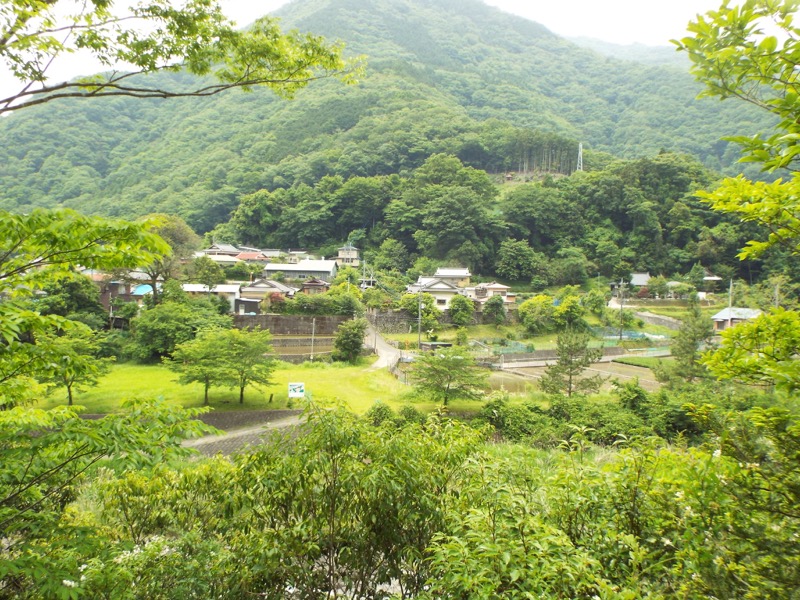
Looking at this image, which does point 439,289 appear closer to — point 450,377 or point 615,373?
point 615,373

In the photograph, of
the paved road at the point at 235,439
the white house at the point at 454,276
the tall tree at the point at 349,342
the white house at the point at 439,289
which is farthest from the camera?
the white house at the point at 454,276

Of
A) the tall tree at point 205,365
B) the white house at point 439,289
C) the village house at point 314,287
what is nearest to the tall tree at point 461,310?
the white house at point 439,289

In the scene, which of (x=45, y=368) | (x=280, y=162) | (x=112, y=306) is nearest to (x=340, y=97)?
(x=280, y=162)

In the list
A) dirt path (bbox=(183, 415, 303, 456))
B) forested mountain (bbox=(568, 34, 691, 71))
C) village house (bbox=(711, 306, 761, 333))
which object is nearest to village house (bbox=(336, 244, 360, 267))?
dirt path (bbox=(183, 415, 303, 456))

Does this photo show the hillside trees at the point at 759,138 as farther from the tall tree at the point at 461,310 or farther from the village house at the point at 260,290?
the village house at the point at 260,290

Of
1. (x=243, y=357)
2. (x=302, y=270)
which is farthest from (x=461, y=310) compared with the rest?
(x=243, y=357)

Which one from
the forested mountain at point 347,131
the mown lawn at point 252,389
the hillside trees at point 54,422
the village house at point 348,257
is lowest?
the mown lawn at point 252,389

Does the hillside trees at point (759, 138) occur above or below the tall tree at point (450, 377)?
above
